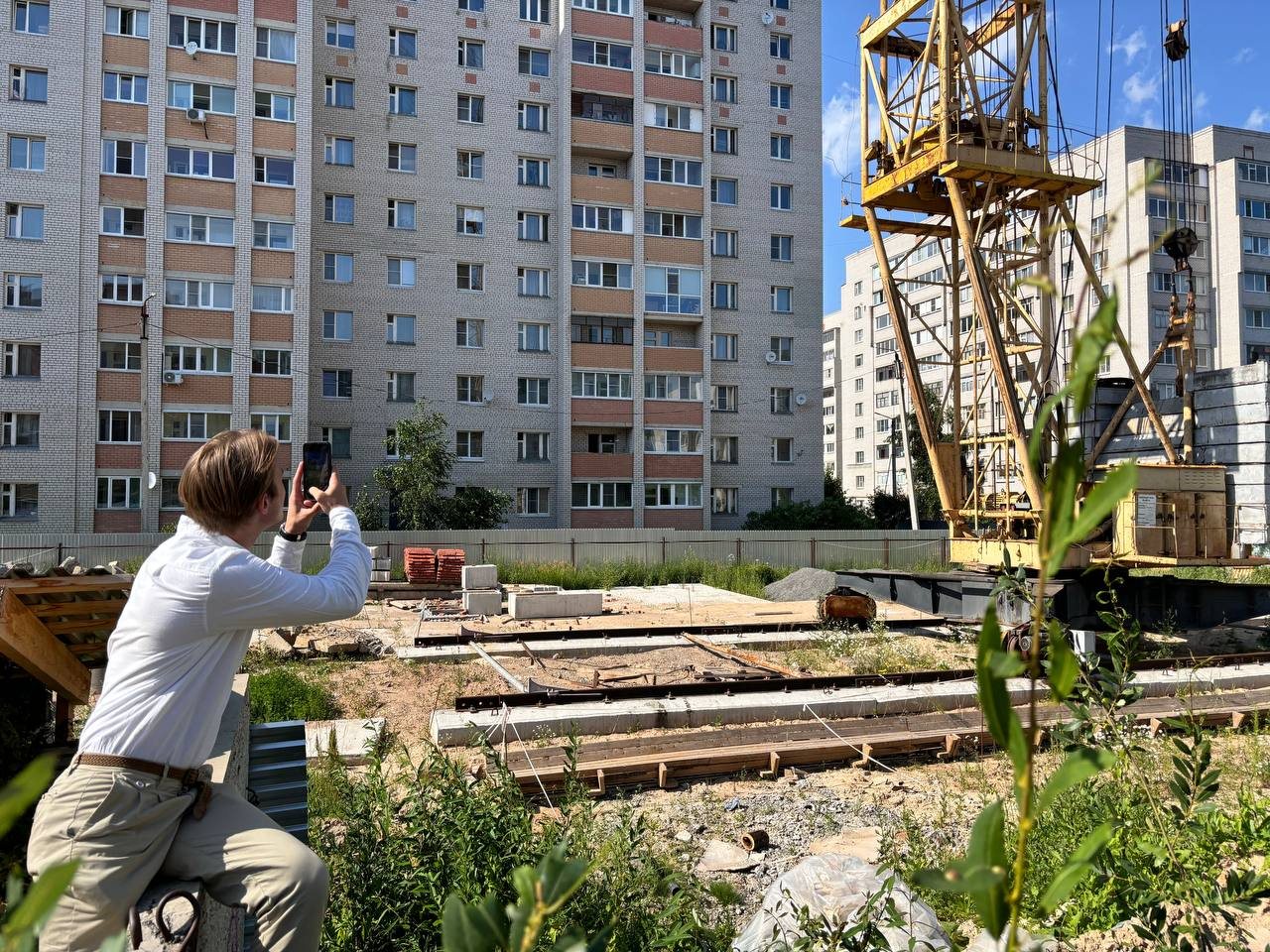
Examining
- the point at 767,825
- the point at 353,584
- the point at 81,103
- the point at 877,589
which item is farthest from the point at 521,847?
the point at 81,103

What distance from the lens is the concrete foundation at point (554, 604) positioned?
18.7 meters

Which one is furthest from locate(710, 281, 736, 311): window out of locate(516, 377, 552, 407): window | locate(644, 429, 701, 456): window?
locate(516, 377, 552, 407): window

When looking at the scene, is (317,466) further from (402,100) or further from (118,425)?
(402,100)

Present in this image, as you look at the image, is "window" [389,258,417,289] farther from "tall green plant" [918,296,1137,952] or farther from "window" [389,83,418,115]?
"tall green plant" [918,296,1137,952]

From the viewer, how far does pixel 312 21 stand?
35469 mm

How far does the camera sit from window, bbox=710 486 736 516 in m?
41.1

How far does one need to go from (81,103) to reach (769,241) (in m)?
27.9

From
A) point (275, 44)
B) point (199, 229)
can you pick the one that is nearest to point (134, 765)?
point (199, 229)

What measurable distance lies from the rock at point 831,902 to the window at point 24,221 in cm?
3650

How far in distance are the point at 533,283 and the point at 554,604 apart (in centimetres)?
2338

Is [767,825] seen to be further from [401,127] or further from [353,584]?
[401,127]

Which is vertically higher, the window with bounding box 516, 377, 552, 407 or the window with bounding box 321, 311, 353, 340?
the window with bounding box 321, 311, 353, 340

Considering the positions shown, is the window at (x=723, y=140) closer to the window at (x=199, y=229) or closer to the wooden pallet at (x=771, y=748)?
the window at (x=199, y=229)

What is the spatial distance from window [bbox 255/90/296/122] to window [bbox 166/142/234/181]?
2077 millimetres
